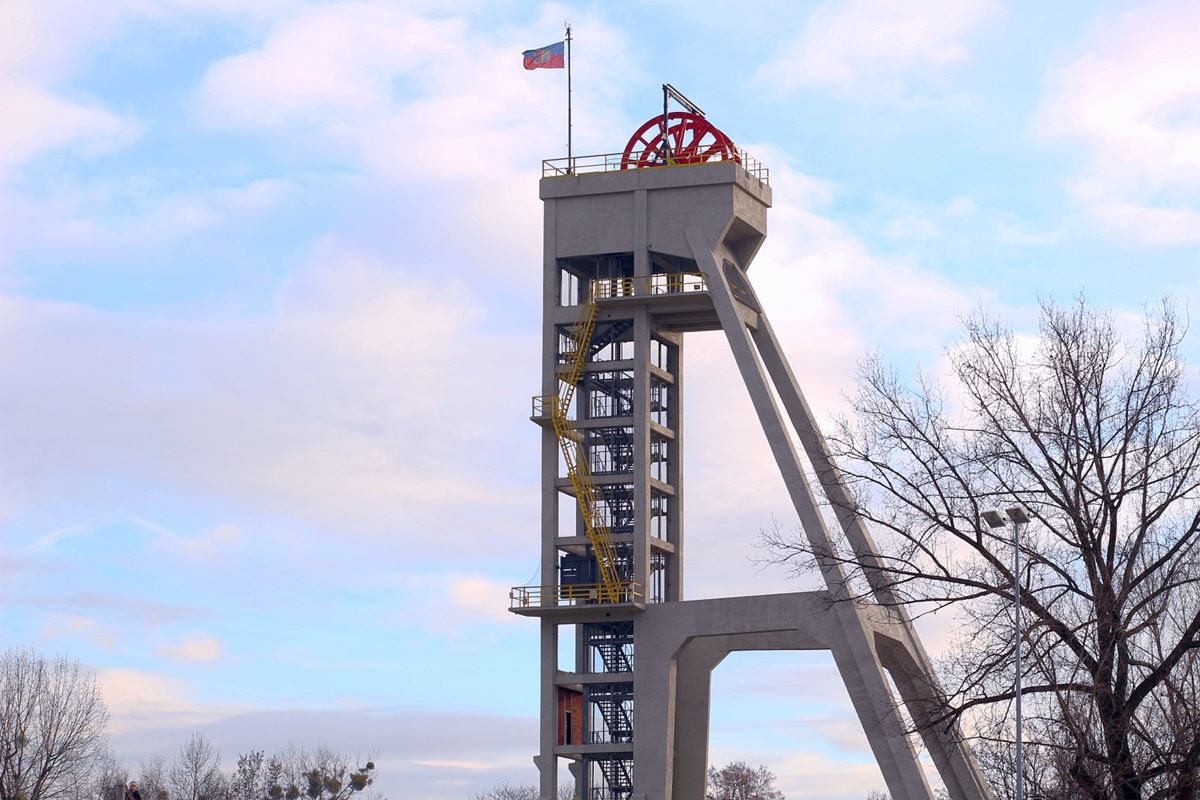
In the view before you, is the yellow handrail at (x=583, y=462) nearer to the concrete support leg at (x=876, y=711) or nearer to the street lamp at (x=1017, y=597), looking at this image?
the concrete support leg at (x=876, y=711)

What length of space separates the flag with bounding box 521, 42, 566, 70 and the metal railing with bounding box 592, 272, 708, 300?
859cm

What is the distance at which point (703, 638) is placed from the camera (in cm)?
6719

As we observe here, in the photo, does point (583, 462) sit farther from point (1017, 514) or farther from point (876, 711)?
point (1017, 514)

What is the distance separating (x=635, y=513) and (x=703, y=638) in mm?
6103

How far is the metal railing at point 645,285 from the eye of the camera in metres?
65.1

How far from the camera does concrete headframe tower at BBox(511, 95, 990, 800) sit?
206 ft

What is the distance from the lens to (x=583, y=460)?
6519cm

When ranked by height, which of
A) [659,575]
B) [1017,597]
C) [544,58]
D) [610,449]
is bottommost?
[1017,597]

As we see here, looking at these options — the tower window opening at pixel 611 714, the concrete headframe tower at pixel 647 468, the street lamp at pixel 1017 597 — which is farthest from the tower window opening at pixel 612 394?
the street lamp at pixel 1017 597

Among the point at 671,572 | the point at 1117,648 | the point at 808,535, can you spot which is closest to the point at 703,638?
the point at 671,572

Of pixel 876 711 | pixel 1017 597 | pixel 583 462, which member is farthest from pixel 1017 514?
pixel 583 462

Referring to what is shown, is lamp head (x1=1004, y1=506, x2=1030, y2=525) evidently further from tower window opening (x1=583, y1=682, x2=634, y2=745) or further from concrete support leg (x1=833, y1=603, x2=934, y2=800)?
tower window opening (x1=583, y1=682, x2=634, y2=745)

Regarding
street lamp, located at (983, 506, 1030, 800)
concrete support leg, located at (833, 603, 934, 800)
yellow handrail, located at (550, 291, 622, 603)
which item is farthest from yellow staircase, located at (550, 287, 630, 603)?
street lamp, located at (983, 506, 1030, 800)

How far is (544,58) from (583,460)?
15408 mm
